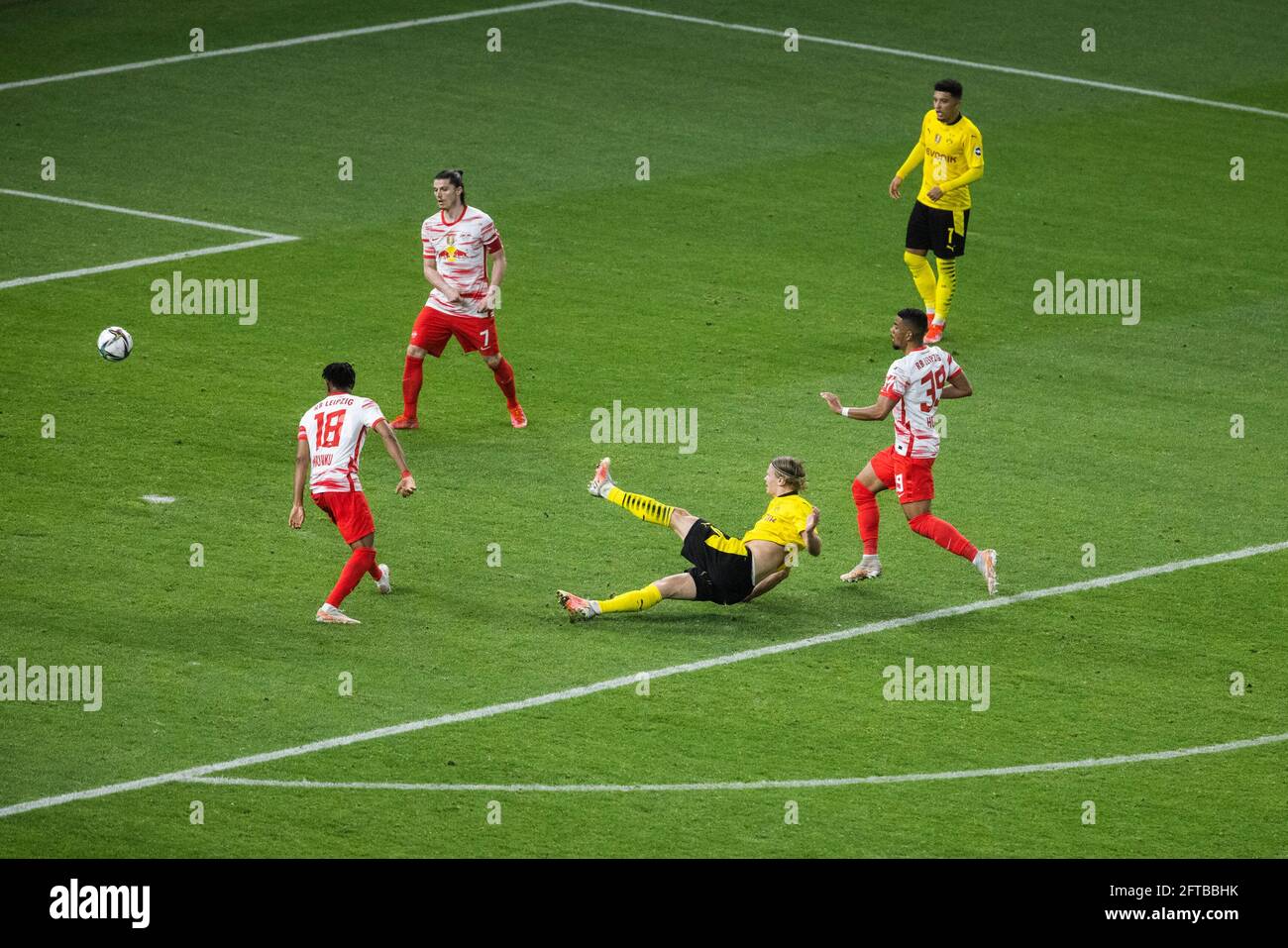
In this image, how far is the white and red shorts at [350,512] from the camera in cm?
1585

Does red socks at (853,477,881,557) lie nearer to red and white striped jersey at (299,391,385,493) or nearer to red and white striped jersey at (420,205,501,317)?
red and white striped jersey at (299,391,385,493)

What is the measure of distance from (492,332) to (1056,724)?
766 cm

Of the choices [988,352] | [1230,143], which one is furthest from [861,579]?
[1230,143]

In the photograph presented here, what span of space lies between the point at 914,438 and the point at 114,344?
8223mm

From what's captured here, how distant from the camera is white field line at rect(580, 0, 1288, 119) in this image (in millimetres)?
33938

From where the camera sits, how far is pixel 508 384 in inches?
805

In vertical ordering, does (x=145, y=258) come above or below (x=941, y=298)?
above

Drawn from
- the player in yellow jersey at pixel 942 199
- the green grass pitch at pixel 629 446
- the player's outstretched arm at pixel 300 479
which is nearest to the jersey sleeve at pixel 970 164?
the player in yellow jersey at pixel 942 199

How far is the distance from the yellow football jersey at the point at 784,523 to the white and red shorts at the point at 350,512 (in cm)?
284

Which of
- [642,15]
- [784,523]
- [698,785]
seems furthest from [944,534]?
[642,15]

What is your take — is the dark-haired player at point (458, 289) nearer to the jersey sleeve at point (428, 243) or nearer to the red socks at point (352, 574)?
the jersey sleeve at point (428, 243)

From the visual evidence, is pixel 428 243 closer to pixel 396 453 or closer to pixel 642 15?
pixel 396 453

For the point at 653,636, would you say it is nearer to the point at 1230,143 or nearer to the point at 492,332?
the point at 492,332

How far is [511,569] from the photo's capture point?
17.0 metres
